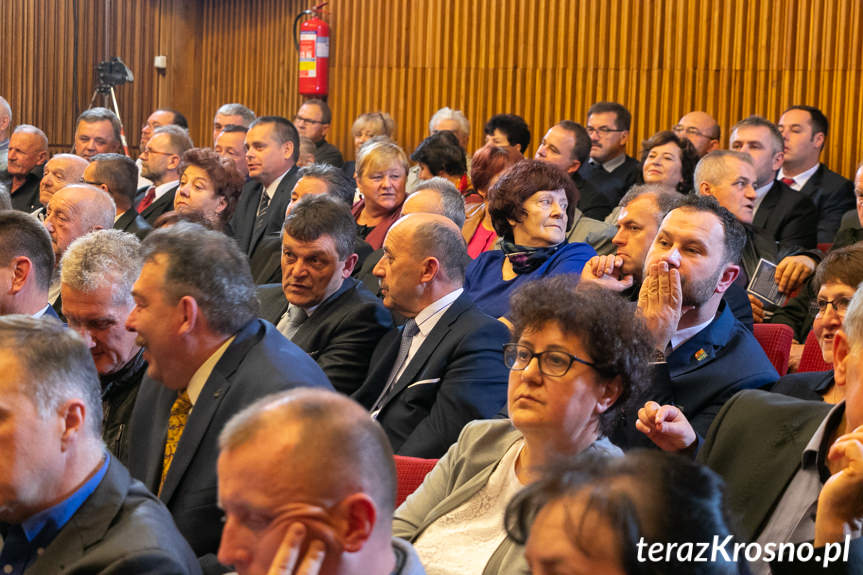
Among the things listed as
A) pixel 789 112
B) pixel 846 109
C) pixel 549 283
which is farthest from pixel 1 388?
pixel 846 109

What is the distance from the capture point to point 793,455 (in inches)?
79.0

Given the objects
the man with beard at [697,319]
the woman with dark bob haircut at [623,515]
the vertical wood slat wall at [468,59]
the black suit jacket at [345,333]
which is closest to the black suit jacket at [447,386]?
the black suit jacket at [345,333]

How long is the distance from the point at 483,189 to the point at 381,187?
529 mm

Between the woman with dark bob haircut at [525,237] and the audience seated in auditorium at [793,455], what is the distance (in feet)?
5.47

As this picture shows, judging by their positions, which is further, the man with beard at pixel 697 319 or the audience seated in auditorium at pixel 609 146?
the audience seated in auditorium at pixel 609 146

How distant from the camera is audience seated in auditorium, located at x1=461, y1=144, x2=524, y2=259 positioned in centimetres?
500

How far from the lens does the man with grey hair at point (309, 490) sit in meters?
1.34

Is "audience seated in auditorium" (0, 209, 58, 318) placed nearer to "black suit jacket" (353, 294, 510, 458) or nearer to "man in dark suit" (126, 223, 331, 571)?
"man in dark suit" (126, 223, 331, 571)

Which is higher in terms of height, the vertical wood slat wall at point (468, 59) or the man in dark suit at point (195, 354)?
the vertical wood slat wall at point (468, 59)

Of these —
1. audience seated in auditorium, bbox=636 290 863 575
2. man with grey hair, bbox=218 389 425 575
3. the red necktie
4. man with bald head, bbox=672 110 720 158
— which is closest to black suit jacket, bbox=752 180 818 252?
man with bald head, bbox=672 110 720 158

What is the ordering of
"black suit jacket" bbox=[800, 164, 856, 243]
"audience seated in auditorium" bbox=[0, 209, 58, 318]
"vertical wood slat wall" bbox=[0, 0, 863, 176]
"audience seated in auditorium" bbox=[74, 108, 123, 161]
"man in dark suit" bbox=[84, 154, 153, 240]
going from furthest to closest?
"audience seated in auditorium" bbox=[74, 108, 123, 161] → "vertical wood slat wall" bbox=[0, 0, 863, 176] → "black suit jacket" bbox=[800, 164, 856, 243] → "man in dark suit" bbox=[84, 154, 153, 240] → "audience seated in auditorium" bbox=[0, 209, 58, 318]

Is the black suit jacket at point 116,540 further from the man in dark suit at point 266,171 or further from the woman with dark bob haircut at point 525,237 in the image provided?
the man in dark suit at point 266,171

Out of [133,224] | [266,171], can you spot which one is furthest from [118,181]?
[266,171]

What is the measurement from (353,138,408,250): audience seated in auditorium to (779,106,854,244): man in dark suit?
2269mm
